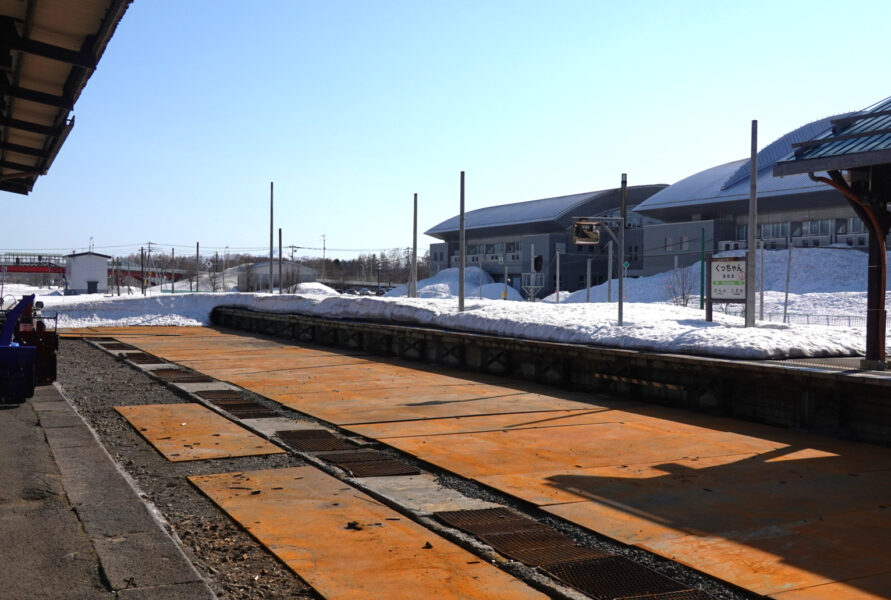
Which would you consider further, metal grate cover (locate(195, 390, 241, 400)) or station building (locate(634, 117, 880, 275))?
station building (locate(634, 117, 880, 275))

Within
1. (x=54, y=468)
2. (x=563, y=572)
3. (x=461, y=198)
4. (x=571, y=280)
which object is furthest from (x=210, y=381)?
(x=571, y=280)

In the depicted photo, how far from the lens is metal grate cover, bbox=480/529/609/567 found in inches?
270

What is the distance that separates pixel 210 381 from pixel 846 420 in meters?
13.1

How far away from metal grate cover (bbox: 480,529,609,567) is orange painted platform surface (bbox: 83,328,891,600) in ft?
1.48

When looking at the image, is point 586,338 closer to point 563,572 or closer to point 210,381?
point 210,381

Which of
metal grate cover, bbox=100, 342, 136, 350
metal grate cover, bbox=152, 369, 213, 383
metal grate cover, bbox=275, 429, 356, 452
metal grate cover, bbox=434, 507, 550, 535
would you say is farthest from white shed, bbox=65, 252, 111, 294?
metal grate cover, bbox=434, 507, 550, 535

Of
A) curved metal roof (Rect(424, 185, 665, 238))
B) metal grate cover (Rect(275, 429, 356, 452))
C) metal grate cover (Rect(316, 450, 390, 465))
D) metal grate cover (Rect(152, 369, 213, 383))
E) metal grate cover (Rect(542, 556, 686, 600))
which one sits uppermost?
curved metal roof (Rect(424, 185, 665, 238))

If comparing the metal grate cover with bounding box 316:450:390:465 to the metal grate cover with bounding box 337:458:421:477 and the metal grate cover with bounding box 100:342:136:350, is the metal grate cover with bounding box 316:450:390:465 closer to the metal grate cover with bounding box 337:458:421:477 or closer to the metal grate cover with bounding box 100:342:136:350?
the metal grate cover with bounding box 337:458:421:477

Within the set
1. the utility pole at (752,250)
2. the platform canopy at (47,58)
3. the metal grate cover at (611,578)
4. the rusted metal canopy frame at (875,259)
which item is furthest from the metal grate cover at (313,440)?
the utility pole at (752,250)

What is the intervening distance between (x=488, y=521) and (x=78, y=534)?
3.53 meters

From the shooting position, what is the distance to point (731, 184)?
80688mm

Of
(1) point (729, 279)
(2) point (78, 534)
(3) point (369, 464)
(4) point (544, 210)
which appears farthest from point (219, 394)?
(4) point (544, 210)

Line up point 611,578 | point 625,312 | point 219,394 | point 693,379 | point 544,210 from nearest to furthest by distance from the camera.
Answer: point 611,578 < point 693,379 < point 219,394 < point 625,312 < point 544,210

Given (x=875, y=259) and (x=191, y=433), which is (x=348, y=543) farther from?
(x=875, y=259)
